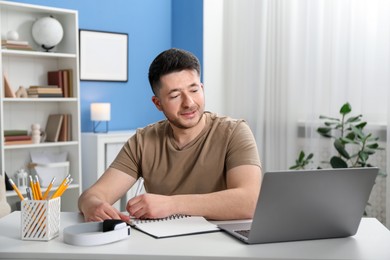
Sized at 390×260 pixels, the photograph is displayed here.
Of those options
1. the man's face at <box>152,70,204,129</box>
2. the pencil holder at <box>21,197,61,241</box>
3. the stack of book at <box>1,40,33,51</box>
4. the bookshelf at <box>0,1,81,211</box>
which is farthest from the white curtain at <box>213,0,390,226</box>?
the pencil holder at <box>21,197,61,241</box>

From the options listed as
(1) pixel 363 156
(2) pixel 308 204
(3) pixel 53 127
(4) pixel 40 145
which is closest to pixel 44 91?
(3) pixel 53 127

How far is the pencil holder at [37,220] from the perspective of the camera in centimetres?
142

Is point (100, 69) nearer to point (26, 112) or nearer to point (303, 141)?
point (26, 112)

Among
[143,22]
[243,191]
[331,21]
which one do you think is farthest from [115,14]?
[243,191]

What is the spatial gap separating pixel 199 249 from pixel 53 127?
3.27m

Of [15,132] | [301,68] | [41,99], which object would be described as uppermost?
[301,68]

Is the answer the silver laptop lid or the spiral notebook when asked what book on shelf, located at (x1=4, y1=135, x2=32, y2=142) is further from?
the silver laptop lid

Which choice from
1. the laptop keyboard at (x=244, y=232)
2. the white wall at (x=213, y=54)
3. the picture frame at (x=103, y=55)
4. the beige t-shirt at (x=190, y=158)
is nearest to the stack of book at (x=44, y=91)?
the picture frame at (x=103, y=55)

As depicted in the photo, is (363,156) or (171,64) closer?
(171,64)

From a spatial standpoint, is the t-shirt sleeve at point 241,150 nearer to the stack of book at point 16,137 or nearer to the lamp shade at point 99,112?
the stack of book at point 16,137

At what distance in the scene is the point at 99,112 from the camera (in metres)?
4.53

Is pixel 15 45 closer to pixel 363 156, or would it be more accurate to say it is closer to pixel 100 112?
pixel 100 112

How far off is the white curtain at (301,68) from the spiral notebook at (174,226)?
8.33ft

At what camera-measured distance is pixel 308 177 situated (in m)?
1.32
